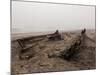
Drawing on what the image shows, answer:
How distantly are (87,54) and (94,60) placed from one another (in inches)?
5.2

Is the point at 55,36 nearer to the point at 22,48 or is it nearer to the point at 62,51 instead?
the point at 62,51

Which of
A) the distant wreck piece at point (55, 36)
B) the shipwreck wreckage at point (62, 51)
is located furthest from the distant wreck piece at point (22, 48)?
the distant wreck piece at point (55, 36)

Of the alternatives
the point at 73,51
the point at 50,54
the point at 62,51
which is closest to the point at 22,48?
the point at 50,54

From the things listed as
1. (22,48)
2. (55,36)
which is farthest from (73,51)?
(22,48)

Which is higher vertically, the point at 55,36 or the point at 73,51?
the point at 55,36

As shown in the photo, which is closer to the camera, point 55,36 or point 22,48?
point 22,48

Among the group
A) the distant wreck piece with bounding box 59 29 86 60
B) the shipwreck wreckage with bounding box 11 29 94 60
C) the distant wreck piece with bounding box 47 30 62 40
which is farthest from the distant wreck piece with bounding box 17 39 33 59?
the distant wreck piece with bounding box 59 29 86 60

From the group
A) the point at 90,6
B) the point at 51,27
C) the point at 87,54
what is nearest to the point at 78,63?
the point at 87,54

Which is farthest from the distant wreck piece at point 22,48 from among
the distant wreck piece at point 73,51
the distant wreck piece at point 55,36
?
the distant wreck piece at point 73,51

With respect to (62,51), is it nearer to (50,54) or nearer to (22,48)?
(50,54)

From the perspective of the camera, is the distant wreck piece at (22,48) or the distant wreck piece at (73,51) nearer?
the distant wreck piece at (22,48)

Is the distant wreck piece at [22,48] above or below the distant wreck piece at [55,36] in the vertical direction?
below

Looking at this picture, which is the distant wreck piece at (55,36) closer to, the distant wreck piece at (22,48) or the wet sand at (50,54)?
the wet sand at (50,54)
